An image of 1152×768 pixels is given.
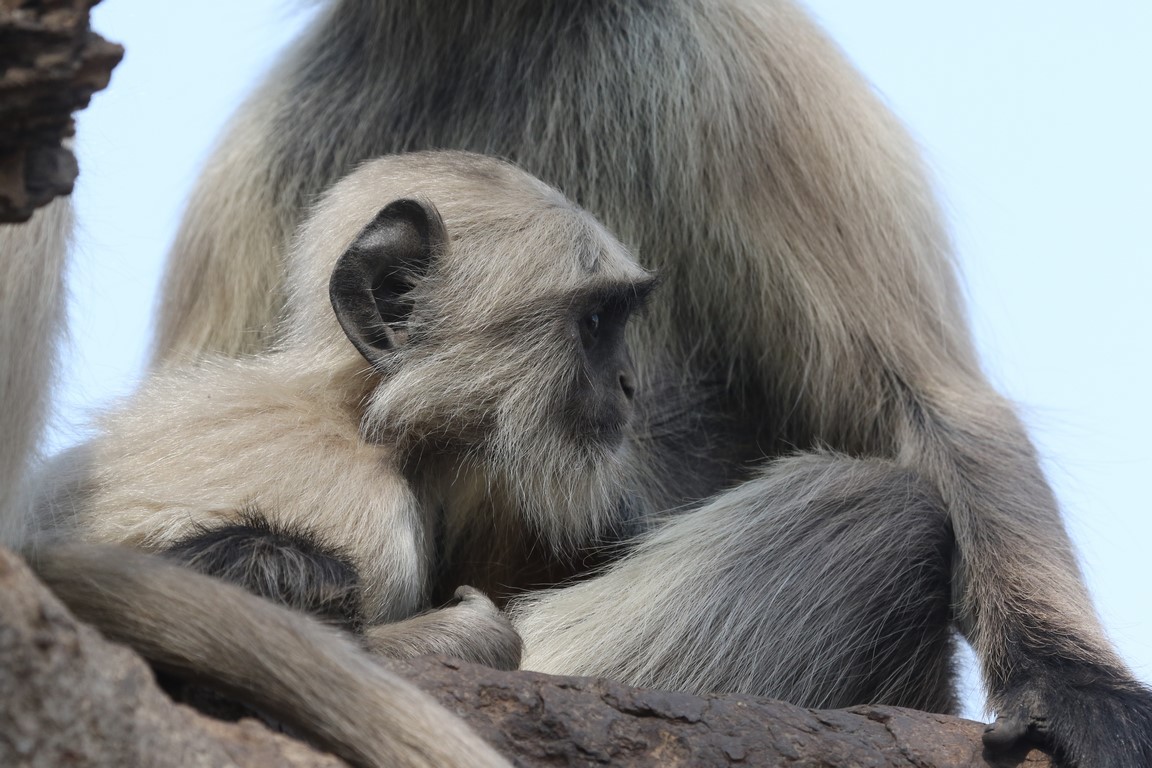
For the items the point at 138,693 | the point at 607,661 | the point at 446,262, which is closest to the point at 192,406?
the point at 446,262

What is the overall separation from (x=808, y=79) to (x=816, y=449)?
99 cm

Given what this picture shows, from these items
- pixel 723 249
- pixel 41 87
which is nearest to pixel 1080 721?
pixel 723 249

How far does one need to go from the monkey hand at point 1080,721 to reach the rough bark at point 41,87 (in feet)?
6.26

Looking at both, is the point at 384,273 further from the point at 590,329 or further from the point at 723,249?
the point at 723,249

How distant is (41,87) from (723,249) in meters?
2.46

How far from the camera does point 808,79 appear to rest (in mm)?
4191

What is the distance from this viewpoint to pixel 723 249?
Answer: 408 centimetres

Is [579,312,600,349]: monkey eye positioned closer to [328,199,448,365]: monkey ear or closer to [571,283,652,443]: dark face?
[571,283,652,443]: dark face

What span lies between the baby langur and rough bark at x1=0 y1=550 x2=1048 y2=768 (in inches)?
23.3

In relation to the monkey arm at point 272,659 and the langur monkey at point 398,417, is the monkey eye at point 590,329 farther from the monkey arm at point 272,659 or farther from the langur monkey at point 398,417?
the monkey arm at point 272,659

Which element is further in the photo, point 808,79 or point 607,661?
point 808,79

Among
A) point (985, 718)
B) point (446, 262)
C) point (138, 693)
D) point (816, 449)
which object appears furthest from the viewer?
point (816, 449)

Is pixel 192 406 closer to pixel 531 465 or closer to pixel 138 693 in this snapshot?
pixel 531 465

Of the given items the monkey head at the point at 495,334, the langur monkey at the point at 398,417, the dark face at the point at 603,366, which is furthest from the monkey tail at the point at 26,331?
the dark face at the point at 603,366
